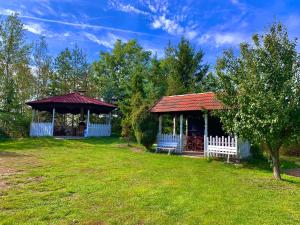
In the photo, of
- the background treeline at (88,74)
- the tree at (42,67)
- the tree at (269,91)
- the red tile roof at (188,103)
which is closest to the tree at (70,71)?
the background treeline at (88,74)

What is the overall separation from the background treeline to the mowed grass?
51.5 ft

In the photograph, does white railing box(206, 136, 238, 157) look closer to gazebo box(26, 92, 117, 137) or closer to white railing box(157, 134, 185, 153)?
white railing box(157, 134, 185, 153)

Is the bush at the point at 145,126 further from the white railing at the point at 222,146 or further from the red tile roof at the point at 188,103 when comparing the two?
the white railing at the point at 222,146

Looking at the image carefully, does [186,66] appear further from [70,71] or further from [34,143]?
[34,143]

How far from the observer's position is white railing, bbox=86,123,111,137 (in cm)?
2461

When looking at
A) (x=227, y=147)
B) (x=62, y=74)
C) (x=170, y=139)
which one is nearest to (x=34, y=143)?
(x=170, y=139)

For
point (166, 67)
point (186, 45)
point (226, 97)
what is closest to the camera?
point (226, 97)

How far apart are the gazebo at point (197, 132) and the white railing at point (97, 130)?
8007 mm

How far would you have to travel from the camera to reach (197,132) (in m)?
20.6

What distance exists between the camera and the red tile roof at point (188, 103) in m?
15.6

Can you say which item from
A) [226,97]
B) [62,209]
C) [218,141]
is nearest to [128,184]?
[62,209]

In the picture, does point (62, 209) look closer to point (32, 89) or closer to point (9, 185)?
point (9, 185)

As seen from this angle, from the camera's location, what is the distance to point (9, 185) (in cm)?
744

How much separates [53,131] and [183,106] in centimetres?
1228
